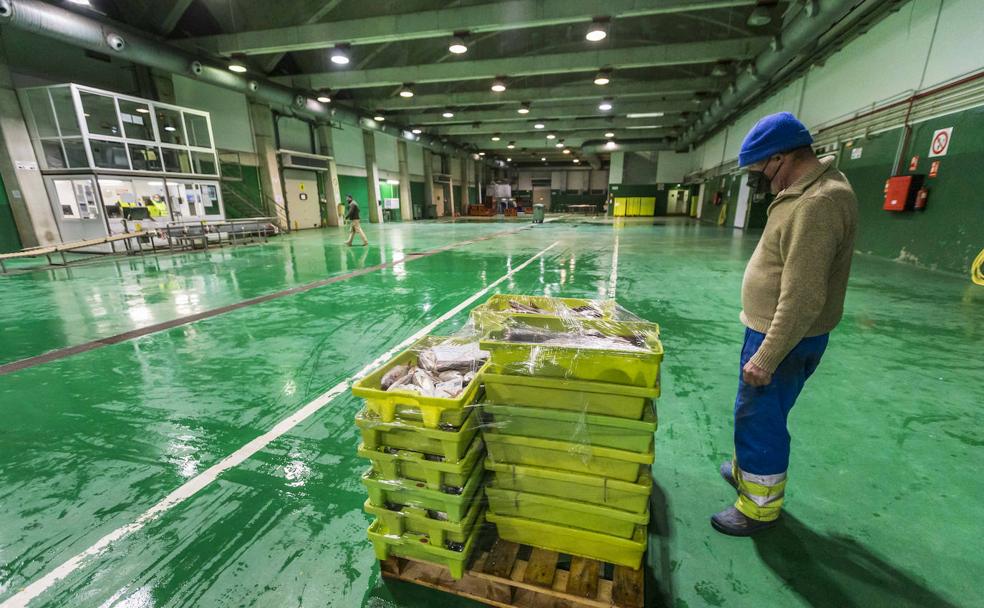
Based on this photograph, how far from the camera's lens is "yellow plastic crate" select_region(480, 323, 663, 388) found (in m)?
1.41

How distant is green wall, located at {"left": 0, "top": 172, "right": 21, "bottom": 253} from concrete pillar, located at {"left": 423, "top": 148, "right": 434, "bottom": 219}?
21881mm

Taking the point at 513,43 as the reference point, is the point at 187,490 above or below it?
below

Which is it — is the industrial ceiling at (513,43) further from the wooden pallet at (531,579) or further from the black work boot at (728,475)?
the wooden pallet at (531,579)

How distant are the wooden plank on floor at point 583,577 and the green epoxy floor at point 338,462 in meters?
0.31

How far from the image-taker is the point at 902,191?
782 centimetres

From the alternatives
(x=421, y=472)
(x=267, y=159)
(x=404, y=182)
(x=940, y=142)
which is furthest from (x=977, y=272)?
(x=404, y=182)

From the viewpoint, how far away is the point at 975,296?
5.66 metres

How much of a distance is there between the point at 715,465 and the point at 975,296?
6.56m

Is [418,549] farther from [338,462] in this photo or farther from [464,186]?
[464,186]

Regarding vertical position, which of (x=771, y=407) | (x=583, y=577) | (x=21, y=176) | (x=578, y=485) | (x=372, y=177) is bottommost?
(x=583, y=577)

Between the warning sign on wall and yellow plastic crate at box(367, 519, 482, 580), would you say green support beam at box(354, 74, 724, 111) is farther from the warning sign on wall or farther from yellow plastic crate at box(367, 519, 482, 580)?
yellow plastic crate at box(367, 519, 482, 580)

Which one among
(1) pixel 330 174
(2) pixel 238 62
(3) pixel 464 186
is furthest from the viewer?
(3) pixel 464 186

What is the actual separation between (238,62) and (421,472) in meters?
15.4

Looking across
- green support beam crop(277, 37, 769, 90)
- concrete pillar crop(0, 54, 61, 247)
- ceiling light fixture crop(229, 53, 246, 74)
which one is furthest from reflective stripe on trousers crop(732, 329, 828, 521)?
concrete pillar crop(0, 54, 61, 247)
